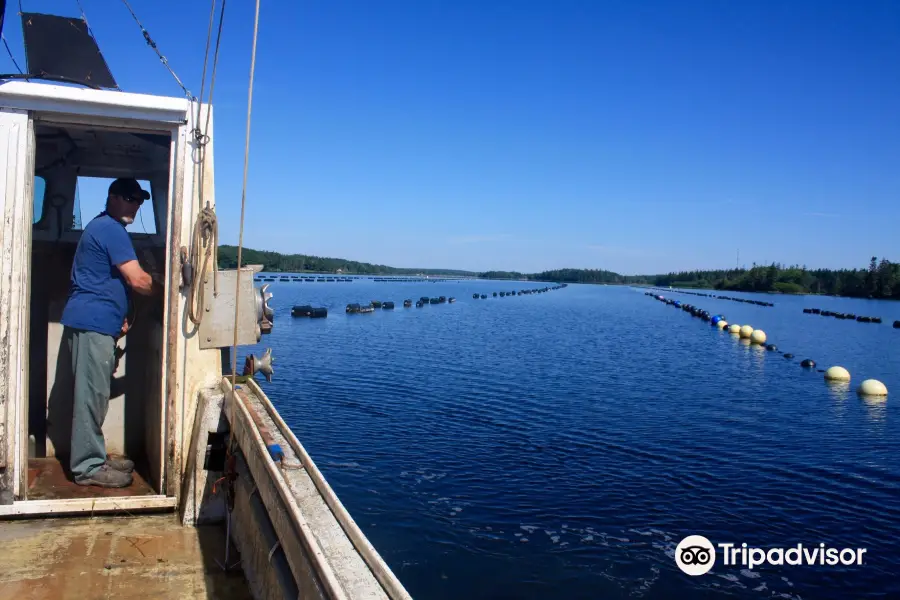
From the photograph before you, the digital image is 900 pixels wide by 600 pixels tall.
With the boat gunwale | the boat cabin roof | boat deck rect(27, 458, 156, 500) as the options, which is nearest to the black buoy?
boat deck rect(27, 458, 156, 500)

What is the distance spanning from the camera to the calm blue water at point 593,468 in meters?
9.46

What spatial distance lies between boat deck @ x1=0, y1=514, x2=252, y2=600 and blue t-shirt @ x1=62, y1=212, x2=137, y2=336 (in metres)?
1.45

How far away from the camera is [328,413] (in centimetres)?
1756

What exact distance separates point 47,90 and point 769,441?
52.3 ft

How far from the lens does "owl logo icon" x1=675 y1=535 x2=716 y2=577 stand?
31.4ft

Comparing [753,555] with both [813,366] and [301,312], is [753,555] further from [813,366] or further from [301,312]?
[301,312]

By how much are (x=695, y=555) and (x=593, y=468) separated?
146 inches

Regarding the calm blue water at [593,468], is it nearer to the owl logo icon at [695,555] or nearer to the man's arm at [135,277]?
the owl logo icon at [695,555]

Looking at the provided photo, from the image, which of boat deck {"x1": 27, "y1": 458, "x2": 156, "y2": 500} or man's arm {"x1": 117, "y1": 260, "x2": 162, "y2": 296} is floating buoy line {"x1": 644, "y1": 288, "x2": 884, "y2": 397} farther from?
man's arm {"x1": 117, "y1": 260, "x2": 162, "y2": 296}

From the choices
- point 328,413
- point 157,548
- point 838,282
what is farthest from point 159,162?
point 838,282

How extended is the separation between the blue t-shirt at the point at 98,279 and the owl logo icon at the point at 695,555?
312 inches

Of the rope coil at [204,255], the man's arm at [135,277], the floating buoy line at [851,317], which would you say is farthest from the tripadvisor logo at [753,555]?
the floating buoy line at [851,317]

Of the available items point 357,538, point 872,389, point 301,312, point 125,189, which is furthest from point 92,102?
point 301,312

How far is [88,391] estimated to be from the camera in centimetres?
530
